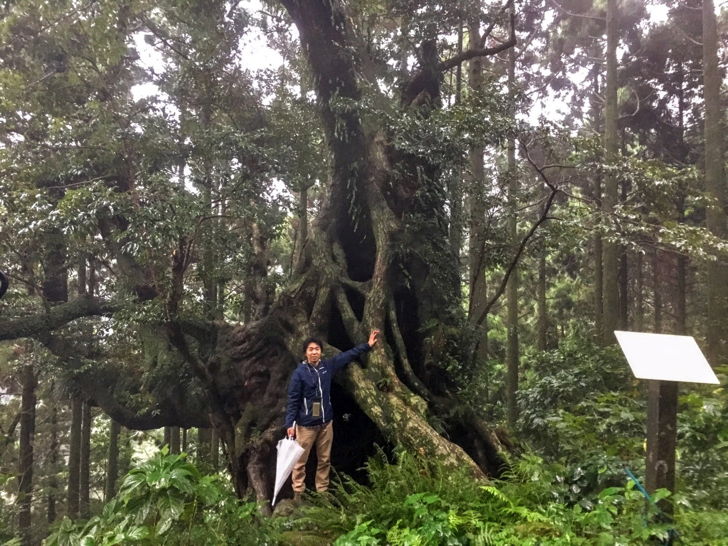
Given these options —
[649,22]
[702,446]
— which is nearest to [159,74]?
[702,446]

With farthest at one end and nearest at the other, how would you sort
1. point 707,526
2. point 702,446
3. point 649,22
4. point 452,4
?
point 649,22, point 452,4, point 702,446, point 707,526

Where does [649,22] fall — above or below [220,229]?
above

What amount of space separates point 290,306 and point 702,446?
5.13 metres

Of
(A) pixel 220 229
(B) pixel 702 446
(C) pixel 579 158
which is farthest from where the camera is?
(A) pixel 220 229

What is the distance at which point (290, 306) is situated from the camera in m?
7.20

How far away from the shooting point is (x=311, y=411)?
5.20m

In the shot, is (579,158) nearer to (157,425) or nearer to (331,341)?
(331,341)

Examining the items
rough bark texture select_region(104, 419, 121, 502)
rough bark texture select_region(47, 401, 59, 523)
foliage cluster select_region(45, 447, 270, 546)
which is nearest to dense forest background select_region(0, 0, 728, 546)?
foliage cluster select_region(45, 447, 270, 546)

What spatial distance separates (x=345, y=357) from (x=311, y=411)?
711 mm

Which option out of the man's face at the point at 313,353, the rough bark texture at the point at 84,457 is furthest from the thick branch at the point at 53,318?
the man's face at the point at 313,353

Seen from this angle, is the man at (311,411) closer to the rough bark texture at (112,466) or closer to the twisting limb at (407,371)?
the twisting limb at (407,371)

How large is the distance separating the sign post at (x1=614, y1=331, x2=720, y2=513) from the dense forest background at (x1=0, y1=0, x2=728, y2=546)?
0.71 feet

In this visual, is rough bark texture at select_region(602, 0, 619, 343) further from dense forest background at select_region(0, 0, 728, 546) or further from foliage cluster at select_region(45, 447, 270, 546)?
foliage cluster at select_region(45, 447, 270, 546)

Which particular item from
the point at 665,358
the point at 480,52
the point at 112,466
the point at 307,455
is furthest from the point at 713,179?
the point at 112,466
